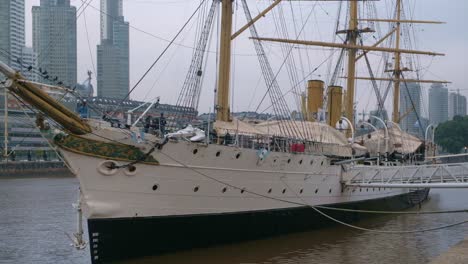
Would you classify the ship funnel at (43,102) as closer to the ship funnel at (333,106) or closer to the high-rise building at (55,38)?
the high-rise building at (55,38)

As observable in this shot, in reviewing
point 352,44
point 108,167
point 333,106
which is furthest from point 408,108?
point 108,167

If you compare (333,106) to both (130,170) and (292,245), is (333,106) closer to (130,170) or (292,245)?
(292,245)

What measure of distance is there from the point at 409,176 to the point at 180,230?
949cm

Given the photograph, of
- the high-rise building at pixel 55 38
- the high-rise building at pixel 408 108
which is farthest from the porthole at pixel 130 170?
the high-rise building at pixel 408 108

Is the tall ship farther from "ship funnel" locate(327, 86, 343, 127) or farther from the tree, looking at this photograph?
the tree

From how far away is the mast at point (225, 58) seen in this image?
1950 centimetres

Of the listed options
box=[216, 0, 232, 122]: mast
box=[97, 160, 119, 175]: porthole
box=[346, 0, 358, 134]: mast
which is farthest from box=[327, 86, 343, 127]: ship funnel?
box=[97, 160, 119, 175]: porthole

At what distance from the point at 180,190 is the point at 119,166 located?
1868 millimetres

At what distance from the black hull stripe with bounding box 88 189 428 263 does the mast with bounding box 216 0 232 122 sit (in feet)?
12.3

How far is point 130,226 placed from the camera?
14828mm

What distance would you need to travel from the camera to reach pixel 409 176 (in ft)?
69.6

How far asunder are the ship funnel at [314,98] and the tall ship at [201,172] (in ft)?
18.5

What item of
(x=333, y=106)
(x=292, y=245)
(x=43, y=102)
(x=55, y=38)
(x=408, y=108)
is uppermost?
(x=55, y=38)

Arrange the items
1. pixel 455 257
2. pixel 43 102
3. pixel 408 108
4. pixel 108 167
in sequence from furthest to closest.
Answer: pixel 408 108 → pixel 108 167 → pixel 43 102 → pixel 455 257
